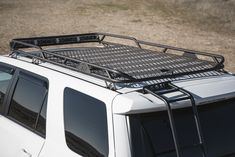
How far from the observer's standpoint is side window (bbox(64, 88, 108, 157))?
11.6 ft

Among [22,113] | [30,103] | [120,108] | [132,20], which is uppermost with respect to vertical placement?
[120,108]

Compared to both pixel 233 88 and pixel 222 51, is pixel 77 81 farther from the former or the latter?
pixel 222 51

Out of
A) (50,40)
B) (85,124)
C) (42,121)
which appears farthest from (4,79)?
(85,124)

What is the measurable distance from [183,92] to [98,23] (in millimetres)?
16678

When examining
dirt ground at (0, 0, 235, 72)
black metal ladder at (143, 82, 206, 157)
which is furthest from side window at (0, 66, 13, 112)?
dirt ground at (0, 0, 235, 72)

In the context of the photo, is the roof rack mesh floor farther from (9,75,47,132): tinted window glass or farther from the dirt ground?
the dirt ground

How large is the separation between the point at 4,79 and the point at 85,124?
1.96 metres

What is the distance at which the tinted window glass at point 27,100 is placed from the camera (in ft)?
14.4

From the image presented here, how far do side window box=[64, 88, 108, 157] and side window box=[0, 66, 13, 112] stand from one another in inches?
50.5

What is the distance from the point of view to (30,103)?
4555mm

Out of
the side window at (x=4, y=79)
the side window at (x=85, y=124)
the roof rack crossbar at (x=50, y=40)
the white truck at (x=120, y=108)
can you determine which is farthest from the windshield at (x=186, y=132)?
the roof rack crossbar at (x=50, y=40)

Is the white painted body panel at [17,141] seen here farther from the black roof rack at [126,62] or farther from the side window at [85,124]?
the black roof rack at [126,62]

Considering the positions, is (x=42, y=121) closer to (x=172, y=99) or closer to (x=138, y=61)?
(x=138, y=61)

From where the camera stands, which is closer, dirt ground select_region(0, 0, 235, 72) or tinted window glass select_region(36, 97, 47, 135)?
tinted window glass select_region(36, 97, 47, 135)
